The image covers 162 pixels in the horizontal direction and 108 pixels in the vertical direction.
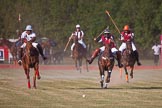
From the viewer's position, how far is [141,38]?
67.5m

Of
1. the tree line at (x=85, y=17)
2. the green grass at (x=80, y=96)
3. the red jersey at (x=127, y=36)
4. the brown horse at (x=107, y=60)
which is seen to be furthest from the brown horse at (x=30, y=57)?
the tree line at (x=85, y=17)

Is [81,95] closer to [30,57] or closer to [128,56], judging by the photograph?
[30,57]

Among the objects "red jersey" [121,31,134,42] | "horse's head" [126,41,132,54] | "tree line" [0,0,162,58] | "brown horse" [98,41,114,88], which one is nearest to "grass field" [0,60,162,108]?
"brown horse" [98,41,114,88]

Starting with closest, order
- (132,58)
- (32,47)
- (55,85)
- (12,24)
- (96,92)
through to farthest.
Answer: (96,92) → (32,47) → (55,85) → (132,58) → (12,24)

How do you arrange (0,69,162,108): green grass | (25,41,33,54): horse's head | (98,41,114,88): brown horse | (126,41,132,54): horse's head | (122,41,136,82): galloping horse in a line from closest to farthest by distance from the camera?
1. (0,69,162,108): green grass
2. (25,41,33,54): horse's head
3. (98,41,114,88): brown horse
4. (126,41,132,54): horse's head
5. (122,41,136,82): galloping horse

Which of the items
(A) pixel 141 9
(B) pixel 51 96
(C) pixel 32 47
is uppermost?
(A) pixel 141 9

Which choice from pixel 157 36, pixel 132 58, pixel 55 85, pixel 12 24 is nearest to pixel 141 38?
pixel 157 36

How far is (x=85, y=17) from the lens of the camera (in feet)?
247

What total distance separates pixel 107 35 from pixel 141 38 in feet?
135

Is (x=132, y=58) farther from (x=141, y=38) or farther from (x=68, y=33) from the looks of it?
(x=68, y=33)

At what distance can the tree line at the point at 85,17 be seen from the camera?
6750cm

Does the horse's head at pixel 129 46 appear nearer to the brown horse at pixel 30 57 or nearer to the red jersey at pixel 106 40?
the red jersey at pixel 106 40

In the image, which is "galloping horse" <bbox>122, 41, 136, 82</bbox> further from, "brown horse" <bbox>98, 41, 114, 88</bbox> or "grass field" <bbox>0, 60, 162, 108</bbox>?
"brown horse" <bbox>98, 41, 114, 88</bbox>

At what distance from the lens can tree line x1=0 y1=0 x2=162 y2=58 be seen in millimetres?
67500
